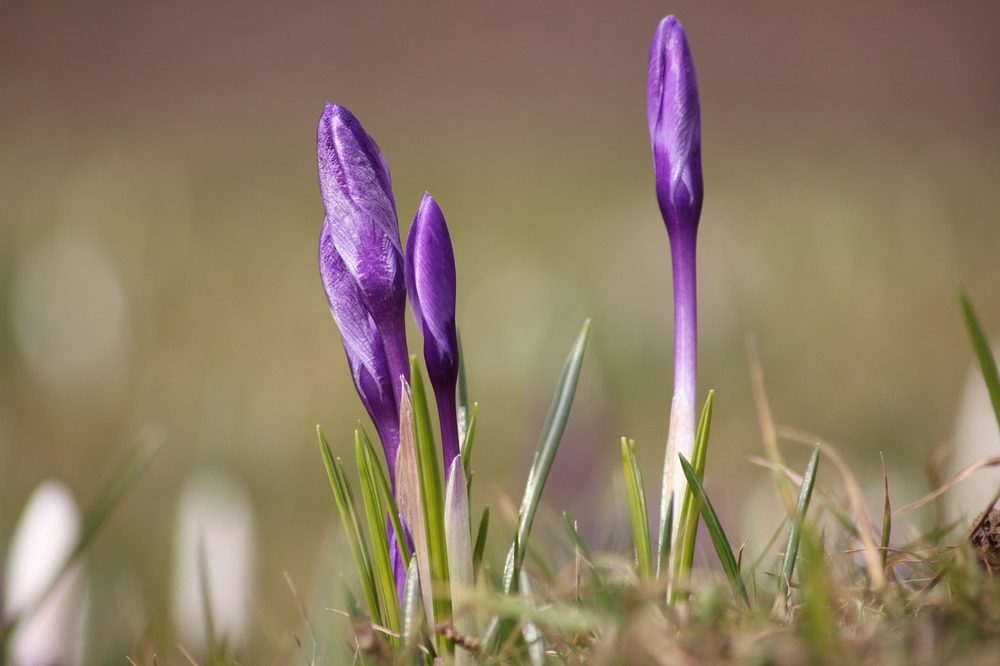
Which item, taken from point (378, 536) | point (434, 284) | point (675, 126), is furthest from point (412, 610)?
point (675, 126)

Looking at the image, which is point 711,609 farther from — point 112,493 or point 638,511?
point 112,493

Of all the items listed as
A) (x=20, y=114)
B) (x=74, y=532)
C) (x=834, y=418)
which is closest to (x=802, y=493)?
(x=74, y=532)

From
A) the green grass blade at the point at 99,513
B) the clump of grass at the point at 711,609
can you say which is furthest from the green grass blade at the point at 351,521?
the green grass blade at the point at 99,513

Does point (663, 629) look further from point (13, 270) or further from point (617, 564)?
point (13, 270)

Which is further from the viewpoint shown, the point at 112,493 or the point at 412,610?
the point at 112,493

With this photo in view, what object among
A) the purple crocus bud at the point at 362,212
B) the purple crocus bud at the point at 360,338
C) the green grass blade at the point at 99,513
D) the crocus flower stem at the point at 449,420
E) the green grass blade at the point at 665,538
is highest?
the purple crocus bud at the point at 362,212

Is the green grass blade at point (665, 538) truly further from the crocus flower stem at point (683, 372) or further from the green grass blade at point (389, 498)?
the green grass blade at point (389, 498)
